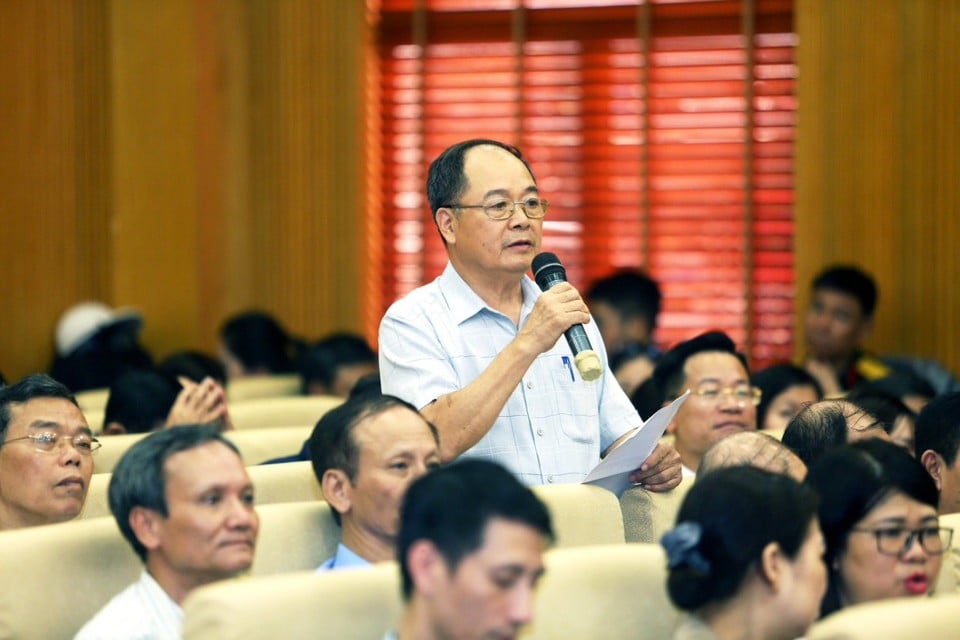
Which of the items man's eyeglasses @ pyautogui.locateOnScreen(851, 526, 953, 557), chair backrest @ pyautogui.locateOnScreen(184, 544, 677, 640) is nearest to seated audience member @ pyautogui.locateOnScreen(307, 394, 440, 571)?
chair backrest @ pyautogui.locateOnScreen(184, 544, 677, 640)

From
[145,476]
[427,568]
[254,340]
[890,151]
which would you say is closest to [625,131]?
[890,151]

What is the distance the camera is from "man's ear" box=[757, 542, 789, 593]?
2883mm

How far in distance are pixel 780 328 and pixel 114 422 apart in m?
4.02

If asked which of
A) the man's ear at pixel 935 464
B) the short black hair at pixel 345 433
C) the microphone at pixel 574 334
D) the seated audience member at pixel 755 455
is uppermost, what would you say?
the microphone at pixel 574 334

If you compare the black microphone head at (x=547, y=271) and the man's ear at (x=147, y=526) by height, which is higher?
the black microphone head at (x=547, y=271)

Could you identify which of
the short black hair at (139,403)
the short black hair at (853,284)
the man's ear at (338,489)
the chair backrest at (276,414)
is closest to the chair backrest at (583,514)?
the man's ear at (338,489)

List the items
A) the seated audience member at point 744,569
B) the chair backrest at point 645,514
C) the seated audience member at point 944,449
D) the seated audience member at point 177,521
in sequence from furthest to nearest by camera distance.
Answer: the seated audience member at point 944,449 → the chair backrest at point 645,514 → the seated audience member at point 177,521 → the seated audience member at point 744,569

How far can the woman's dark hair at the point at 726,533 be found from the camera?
288 centimetres

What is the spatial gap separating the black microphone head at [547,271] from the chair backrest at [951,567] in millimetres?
1097

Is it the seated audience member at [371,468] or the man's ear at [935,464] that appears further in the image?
the man's ear at [935,464]

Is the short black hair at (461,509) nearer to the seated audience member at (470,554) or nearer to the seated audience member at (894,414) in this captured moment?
the seated audience member at (470,554)

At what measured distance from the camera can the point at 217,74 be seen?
822 centimetres

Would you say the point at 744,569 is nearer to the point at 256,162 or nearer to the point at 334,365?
the point at 334,365

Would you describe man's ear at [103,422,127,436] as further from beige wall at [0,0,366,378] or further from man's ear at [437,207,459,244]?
beige wall at [0,0,366,378]
